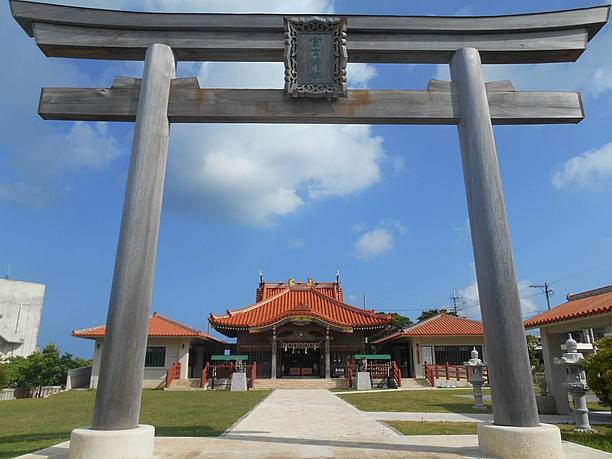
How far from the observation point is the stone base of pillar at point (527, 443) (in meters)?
3.41

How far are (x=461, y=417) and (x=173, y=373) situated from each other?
49.8ft

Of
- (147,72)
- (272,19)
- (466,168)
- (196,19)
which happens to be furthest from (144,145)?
(466,168)

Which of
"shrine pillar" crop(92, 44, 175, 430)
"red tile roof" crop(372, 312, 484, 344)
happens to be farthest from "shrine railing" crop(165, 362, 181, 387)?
"shrine pillar" crop(92, 44, 175, 430)

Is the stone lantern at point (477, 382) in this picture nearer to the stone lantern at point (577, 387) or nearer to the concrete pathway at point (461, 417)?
the concrete pathway at point (461, 417)

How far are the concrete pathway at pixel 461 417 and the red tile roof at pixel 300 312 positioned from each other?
36.5ft

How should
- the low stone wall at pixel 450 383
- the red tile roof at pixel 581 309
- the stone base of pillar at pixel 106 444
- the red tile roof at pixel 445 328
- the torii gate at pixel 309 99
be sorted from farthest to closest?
the red tile roof at pixel 445 328 < the low stone wall at pixel 450 383 < the red tile roof at pixel 581 309 < the torii gate at pixel 309 99 < the stone base of pillar at pixel 106 444

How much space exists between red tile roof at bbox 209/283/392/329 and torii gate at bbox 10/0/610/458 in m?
16.6

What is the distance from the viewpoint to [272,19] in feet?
15.6

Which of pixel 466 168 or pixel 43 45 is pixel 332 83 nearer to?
pixel 466 168

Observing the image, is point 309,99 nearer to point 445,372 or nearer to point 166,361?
point 445,372

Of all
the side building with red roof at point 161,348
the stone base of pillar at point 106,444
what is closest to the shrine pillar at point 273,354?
the side building with red roof at point 161,348

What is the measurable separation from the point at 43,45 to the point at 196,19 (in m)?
1.73

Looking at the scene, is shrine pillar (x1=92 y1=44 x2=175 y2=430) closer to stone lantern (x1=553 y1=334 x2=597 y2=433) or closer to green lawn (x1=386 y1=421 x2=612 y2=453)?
green lawn (x1=386 y1=421 x2=612 y2=453)

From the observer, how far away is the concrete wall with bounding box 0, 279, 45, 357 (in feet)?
93.5
